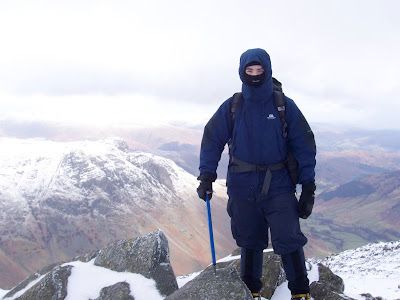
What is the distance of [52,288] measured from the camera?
41.9 feet

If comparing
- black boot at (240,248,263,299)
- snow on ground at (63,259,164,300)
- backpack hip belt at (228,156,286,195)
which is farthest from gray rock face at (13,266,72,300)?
backpack hip belt at (228,156,286,195)

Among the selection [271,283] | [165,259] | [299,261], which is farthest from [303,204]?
[165,259]

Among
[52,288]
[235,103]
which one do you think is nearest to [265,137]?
[235,103]

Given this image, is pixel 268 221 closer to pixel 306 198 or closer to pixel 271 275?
pixel 306 198

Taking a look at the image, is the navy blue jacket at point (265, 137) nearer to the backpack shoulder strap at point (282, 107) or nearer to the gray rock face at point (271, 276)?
the backpack shoulder strap at point (282, 107)

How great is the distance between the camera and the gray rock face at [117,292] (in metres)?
12.1

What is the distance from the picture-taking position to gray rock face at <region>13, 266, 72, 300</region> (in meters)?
12.6

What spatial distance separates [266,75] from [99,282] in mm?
8519

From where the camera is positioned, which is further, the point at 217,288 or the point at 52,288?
the point at 52,288

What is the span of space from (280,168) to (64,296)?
7989 millimetres

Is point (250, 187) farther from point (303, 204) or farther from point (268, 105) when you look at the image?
point (268, 105)

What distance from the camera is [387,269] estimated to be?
91.6ft

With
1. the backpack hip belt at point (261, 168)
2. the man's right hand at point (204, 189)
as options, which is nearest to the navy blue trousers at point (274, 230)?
the backpack hip belt at point (261, 168)

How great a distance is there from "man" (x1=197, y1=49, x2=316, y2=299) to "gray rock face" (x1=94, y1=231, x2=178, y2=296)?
208 inches
